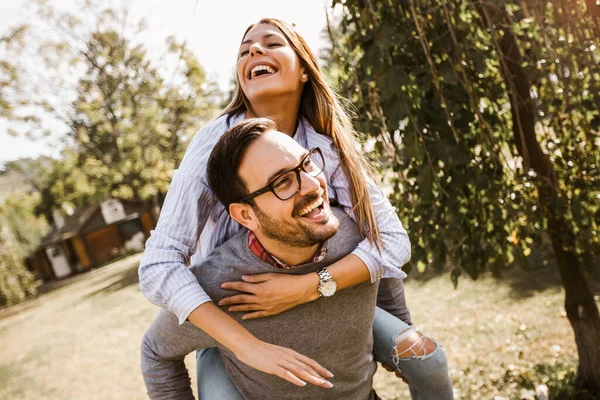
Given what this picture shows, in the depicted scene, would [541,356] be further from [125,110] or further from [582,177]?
[125,110]

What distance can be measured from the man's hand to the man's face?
36cm

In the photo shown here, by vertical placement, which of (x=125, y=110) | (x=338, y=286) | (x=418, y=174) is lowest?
(x=338, y=286)

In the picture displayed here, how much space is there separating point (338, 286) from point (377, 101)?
1.28 m

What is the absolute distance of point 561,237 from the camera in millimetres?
3221

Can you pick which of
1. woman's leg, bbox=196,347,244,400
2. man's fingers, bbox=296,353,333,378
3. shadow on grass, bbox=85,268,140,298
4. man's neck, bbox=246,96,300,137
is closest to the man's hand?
man's fingers, bbox=296,353,333,378

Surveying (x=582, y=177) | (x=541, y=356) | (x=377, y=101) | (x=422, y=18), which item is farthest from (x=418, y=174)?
(x=541, y=356)

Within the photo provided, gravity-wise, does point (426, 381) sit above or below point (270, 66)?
below

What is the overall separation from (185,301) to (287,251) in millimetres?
380

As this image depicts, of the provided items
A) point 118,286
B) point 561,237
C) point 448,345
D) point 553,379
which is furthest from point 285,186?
point 118,286

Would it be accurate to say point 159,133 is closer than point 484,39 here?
No

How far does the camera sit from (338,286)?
5.66ft

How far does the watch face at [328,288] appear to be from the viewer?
5.60 ft

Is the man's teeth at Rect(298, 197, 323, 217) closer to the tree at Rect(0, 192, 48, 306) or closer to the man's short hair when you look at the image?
the man's short hair

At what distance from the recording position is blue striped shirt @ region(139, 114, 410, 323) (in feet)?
5.32
